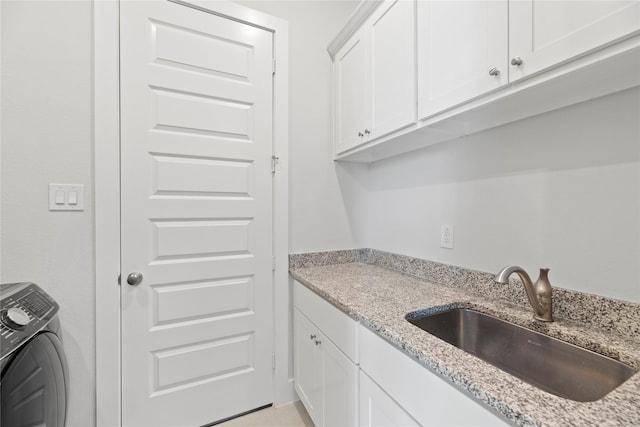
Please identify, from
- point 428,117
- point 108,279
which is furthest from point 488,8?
point 108,279

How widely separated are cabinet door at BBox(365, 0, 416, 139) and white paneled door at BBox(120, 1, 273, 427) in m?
0.66

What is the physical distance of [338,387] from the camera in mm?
1172

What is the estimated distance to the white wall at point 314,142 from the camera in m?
1.78

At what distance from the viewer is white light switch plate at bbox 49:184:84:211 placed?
1249 millimetres

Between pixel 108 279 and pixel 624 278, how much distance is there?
206cm

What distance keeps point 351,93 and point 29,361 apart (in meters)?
1.84

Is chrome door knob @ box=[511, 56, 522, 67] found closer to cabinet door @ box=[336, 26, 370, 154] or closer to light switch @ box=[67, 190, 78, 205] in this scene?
cabinet door @ box=[336, 26, 370, 154]

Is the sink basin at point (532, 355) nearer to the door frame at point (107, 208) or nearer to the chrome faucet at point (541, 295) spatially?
the chrome faucet at point (541, 295)

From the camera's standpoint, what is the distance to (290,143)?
177 centimetres

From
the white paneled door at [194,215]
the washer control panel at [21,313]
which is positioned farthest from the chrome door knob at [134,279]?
the washer control panel at [21,313]

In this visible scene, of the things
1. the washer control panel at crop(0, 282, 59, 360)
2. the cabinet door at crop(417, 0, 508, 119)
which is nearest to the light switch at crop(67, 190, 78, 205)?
the washer control panel at crop(0, 282, 59, 360)

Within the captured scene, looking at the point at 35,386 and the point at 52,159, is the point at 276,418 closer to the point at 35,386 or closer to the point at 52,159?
the point at 35,386

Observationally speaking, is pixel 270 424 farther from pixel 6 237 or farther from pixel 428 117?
pixel 428 117

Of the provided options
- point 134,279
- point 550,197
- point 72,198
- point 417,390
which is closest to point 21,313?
point 134,279
